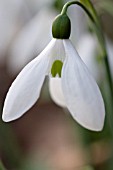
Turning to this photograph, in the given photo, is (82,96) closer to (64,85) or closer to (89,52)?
(64,85)

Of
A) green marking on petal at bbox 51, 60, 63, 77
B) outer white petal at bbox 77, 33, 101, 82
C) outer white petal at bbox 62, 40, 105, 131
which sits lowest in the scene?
outer white petal at bbox 77, 33, 101, 82

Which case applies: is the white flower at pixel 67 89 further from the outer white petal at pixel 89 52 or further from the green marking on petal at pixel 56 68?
the outer white petal at pixel 89 52

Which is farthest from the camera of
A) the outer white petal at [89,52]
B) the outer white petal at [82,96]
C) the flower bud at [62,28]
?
the outer white petal at [89,52]

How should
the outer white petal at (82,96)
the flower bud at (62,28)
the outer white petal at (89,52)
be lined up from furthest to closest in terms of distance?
the outer white petal at (89,52) → the flower bud at (62,28) → the outer white petal at (82,96)

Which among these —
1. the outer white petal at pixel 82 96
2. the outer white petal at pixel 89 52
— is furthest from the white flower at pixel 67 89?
the outer white petal at pixel 89 52

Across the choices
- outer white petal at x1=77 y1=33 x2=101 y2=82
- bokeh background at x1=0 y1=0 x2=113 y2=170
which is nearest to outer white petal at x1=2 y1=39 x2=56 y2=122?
bokeh background at x1=0 y1=0 x2=113 y2=170

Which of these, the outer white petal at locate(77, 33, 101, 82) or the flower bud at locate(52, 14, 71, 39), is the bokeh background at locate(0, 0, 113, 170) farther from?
the flower bud at locate(52, 14, 71, 39)

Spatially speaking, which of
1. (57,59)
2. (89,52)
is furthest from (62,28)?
(89,52)
